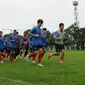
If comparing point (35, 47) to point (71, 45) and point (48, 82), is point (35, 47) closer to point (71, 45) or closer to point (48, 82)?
point (48, 82)

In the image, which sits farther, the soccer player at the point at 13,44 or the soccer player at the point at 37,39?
the soccer player at the point at 13,44

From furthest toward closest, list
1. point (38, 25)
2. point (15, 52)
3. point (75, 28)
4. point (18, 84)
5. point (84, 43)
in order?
1. point (75, 28)
2. point (84, 43)
3. point (15, 52)
4. point (38, 25)
5. point (18, 84)

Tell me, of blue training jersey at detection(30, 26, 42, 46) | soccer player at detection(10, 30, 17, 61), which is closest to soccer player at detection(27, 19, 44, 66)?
blue training jersey at detection(30, 26, 42, 46)

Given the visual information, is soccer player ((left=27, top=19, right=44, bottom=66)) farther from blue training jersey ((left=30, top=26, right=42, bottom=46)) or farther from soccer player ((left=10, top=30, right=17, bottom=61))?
soccer player ((left=10, top=30, right=17, bottom=61))

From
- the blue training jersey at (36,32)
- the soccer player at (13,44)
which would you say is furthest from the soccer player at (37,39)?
the soccer player at (13,44)

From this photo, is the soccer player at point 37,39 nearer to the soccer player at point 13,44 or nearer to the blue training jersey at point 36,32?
the blue training jersey at point 36,32

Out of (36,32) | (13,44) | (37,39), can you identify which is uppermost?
(36,32)

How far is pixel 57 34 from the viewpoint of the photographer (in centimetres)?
1577

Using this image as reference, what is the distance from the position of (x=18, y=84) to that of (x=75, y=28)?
305 feet

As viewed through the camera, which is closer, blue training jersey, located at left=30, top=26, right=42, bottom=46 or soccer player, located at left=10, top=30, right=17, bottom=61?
blue training jersey, located at left=30, top=26, right=42, bottom=46

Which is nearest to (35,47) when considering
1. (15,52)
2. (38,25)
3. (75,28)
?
(38,25)

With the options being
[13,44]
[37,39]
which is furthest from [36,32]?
[13,44]

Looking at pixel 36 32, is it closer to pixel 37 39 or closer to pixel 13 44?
pixel 37 39

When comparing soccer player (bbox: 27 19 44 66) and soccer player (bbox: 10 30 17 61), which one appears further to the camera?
soccer player (bbox: 10 30 17 61)
